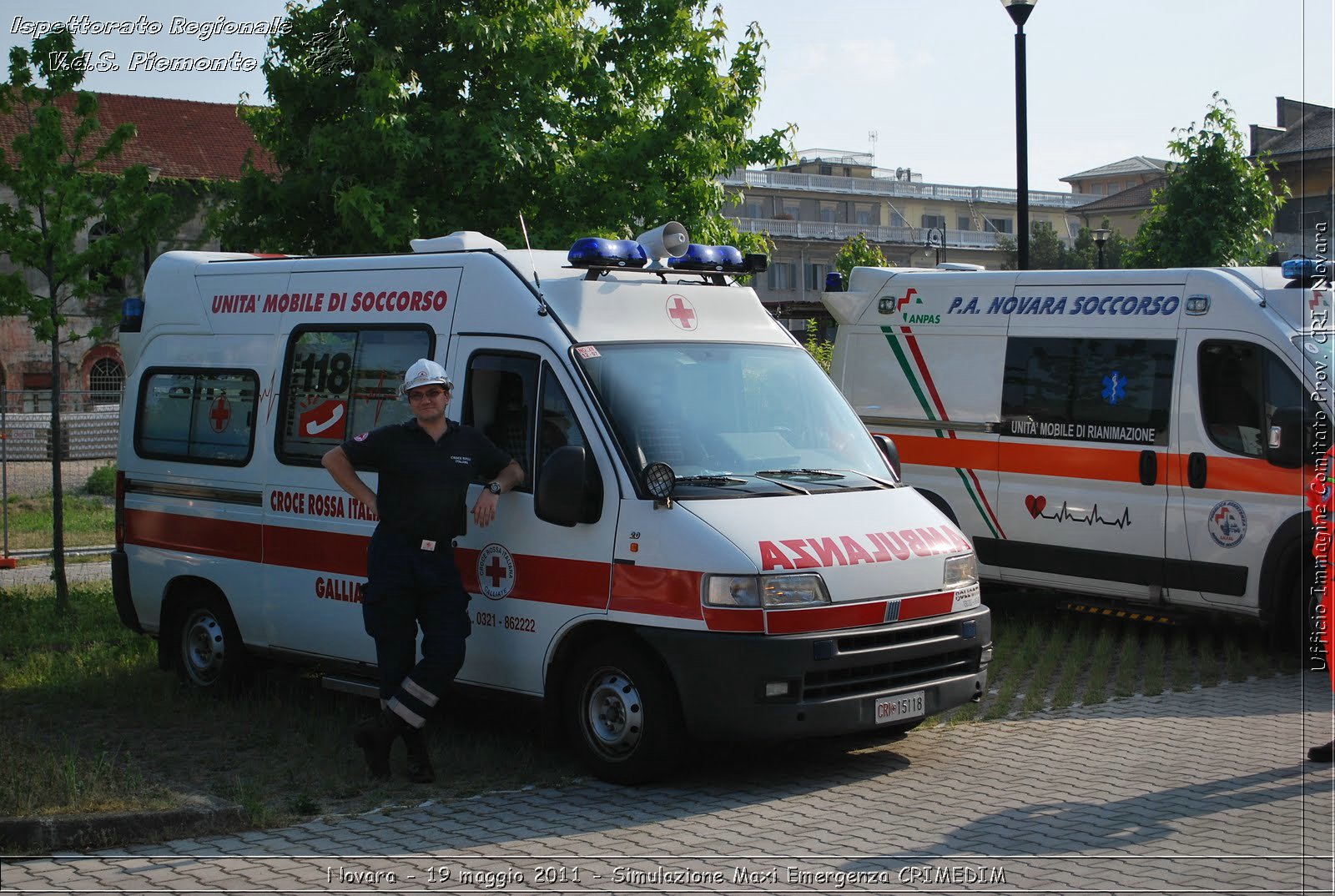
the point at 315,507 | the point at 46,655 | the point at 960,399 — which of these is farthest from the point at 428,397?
the point at 960,399

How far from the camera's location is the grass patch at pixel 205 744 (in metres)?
6.81

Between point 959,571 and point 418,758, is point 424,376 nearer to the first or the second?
point 418,758

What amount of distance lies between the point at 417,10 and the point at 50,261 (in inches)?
207

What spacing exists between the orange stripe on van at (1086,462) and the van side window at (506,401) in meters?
5.26

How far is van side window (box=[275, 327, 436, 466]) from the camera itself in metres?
8.52

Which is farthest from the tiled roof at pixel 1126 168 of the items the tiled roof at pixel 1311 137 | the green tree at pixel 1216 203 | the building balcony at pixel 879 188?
the green tree at pixel 1216 203

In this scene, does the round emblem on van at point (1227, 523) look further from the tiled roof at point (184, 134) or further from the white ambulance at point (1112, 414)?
the tiled roof at point (184, 134)

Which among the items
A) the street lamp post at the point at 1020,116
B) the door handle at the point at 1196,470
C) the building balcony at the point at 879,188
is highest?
the building balcony at the point at 879,188

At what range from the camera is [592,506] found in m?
7.32

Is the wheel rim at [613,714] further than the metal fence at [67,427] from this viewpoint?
No

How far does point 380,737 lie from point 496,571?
1.06m

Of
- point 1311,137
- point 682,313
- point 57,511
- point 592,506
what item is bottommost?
point 57,511

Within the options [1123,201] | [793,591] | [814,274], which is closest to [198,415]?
[793,591]

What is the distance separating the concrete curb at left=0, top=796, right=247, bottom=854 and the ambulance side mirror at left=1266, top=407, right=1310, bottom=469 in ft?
23.0
